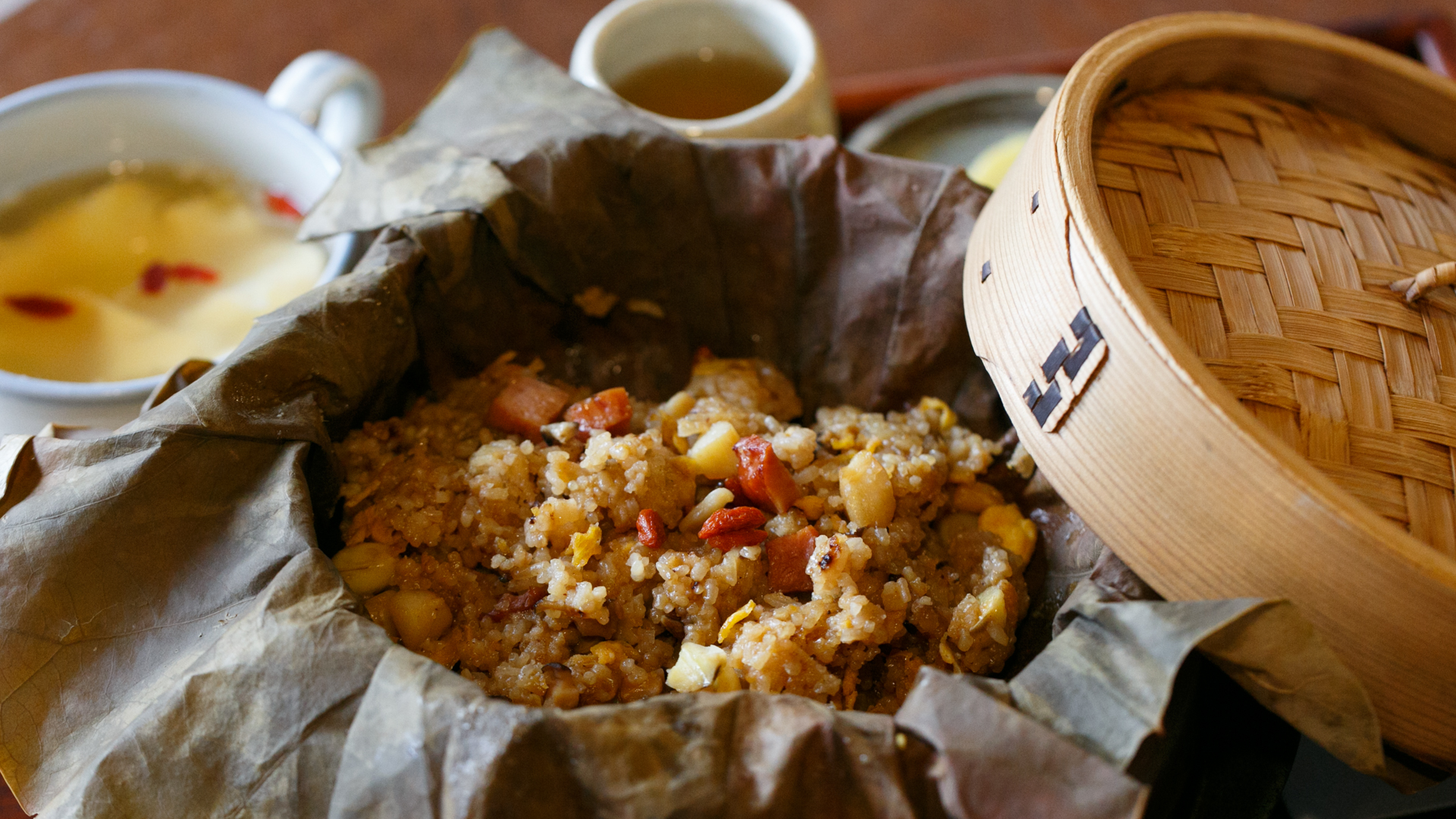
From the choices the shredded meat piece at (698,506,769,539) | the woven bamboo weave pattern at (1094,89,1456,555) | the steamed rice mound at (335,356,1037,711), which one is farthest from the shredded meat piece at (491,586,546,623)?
the woven bamboo weave pattern at (1094,89,1456,555)

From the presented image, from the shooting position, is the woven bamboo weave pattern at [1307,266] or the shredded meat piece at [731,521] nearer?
the woven bamboo weave pattern at [1307,266]

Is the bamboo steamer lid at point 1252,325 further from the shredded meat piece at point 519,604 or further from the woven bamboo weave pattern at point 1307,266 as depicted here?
the shredded meat piece at point 519,604

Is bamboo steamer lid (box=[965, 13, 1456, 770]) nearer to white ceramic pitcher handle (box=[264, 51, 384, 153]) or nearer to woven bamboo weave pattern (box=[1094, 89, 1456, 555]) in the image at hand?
woven bamboo weave pattern (box=[1094, 89, 1456, 555])

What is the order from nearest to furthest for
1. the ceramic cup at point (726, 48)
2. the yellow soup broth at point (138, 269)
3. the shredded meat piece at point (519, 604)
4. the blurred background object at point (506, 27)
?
the shredded meat piece at point (519, 604) < the yellow soup broth at point (138, 269) < the ceramic cup at point (726, 48) < the blurred background object at point (506, 27)

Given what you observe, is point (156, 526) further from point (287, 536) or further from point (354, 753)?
point (354, 753)

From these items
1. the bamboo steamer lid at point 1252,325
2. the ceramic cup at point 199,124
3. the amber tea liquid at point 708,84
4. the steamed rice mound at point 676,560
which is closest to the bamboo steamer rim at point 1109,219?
the bamboo steamer lid at point 1252,325
